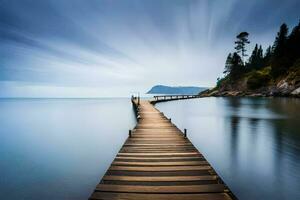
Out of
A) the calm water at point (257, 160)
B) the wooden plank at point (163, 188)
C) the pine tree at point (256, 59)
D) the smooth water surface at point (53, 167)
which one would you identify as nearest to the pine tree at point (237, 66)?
the pine tree at point (256, 59)

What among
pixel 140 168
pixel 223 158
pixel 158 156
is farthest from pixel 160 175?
pixel 223 158

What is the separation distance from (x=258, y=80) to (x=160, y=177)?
64555mm

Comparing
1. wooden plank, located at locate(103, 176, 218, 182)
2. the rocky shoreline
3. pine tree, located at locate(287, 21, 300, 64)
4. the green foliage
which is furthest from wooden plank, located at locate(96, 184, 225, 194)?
the green foliage

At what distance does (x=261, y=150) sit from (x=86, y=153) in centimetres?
984

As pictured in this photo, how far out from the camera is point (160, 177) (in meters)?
4.78

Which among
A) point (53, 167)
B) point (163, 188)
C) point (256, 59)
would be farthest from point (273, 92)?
point (163, 188)

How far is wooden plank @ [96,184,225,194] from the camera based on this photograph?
4.10 m

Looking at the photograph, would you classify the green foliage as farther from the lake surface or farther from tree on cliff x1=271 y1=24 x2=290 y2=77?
the lake surface

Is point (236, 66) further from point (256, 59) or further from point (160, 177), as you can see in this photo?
point (160, 177)

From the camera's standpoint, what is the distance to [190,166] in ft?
18.1

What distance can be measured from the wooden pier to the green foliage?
60.9 m

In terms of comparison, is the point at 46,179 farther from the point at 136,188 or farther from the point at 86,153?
the point at 136,188

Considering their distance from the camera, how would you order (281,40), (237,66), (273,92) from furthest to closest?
(237,66) → (281,40) → (273,92)

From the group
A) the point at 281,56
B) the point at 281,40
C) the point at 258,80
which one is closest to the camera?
the point at 281,56
